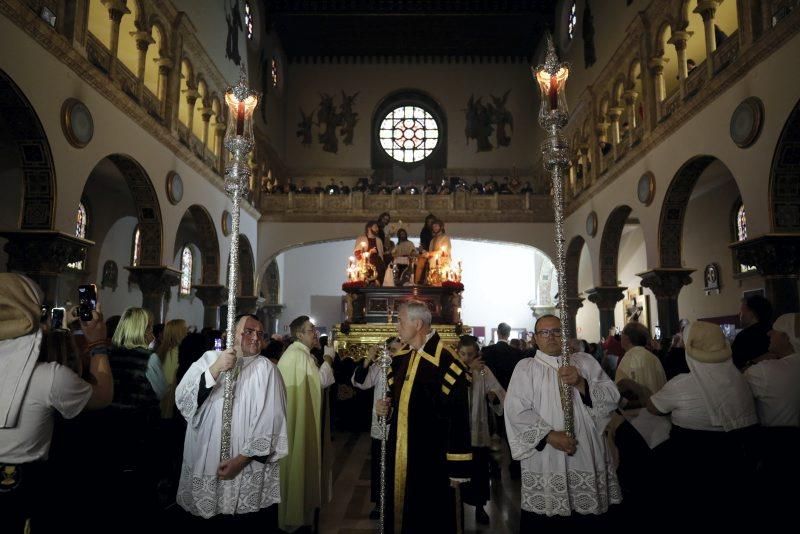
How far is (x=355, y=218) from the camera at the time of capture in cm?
2088

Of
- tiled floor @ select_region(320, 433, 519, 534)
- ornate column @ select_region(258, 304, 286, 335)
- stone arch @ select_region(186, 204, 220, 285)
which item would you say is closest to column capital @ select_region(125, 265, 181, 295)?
stone arch @ select_region(186, 204, 220, 285)

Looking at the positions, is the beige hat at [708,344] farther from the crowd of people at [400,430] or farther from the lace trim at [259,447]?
the lace trim at [259,447]

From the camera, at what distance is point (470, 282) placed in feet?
89.0

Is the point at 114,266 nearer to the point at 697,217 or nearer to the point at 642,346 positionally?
the point at 642,346

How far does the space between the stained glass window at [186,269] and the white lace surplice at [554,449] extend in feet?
60.9

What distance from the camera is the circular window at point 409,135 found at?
25391 mm

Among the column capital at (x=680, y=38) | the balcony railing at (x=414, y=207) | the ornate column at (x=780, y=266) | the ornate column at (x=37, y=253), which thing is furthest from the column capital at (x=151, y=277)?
the column capital at (x=680, y=38)

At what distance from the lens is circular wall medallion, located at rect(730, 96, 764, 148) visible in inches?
347

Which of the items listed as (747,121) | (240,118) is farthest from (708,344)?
(747,121)

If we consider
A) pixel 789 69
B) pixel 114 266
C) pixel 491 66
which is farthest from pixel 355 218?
pixel 789 69

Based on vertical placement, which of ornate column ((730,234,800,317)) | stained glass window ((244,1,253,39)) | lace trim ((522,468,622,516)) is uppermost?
stained glass window ((244,1,253,39))

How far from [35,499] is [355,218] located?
18469mm

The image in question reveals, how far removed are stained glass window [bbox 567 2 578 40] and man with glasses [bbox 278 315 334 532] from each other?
1869cm

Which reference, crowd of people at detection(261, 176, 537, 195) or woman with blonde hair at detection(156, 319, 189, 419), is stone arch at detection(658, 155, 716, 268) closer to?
crowd of people at detection(261, 176, 537, 195)
